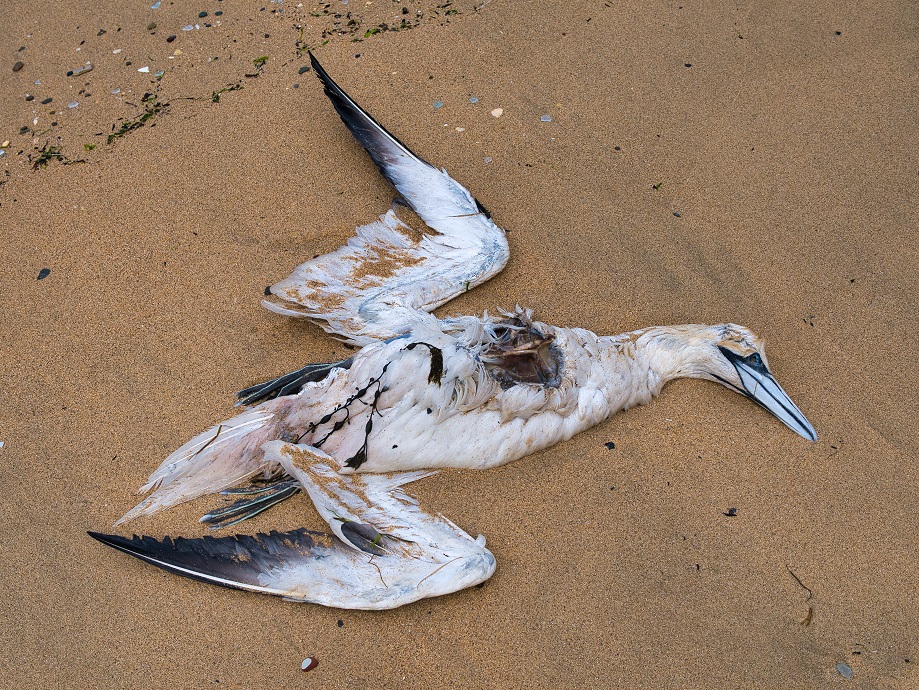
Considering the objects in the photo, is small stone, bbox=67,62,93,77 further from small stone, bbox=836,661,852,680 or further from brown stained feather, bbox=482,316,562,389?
small stone, bbox=836,661,852,680

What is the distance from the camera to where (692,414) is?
3260 millimetres

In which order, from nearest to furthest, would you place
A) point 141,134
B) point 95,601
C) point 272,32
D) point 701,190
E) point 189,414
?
point 95,601, point 189,414, point 701,190, point 141,134, point 272,32

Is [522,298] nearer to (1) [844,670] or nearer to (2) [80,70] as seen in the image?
(1) [844,670]

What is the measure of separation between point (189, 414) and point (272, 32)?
2.80 metres

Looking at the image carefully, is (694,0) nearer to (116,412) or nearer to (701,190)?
(701,190)

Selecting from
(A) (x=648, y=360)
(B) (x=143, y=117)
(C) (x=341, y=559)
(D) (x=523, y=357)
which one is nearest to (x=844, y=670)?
(A) (x=648, y=360)

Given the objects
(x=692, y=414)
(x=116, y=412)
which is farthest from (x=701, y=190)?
(x=116, y=412)

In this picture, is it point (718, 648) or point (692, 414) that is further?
point (692, 414)

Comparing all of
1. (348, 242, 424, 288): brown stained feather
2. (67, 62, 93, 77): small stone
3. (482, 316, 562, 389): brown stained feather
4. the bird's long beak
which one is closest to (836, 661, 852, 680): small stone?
the bird's long beak

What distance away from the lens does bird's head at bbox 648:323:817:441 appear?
3158 millimetres

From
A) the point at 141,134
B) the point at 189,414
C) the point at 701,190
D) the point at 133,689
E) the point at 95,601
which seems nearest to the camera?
the point at 133,689

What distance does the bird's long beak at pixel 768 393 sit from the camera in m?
3.13

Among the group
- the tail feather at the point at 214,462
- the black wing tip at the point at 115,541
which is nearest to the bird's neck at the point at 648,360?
the tail feather at the point at 214,462

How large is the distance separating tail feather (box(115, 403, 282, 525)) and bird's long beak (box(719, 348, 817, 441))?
6.46ft
